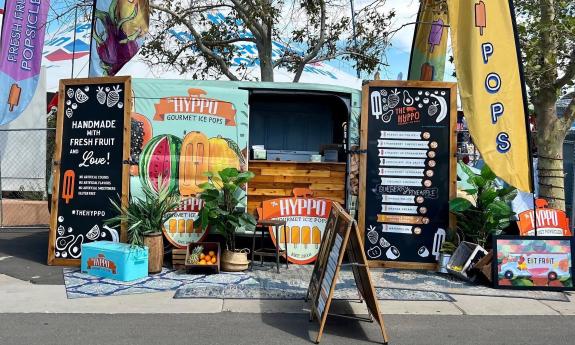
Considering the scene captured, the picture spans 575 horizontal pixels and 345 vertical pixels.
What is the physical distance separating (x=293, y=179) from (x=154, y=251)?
246 cm

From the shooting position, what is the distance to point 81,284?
6.83m

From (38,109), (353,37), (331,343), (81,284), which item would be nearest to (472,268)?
(331,343)

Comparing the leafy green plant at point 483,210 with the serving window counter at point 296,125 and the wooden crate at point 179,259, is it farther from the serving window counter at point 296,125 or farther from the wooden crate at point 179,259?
the wooden crate at point 179,259

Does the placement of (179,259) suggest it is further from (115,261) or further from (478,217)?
(478,217)

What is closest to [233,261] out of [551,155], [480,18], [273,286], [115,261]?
[273,286]

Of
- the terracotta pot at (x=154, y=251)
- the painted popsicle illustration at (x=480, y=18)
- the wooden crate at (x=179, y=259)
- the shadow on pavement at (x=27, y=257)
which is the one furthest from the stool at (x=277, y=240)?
the painted popsicle illustration at (x=480, y=18)

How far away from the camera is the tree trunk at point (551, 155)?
912 cm

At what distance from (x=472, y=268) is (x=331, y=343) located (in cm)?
319

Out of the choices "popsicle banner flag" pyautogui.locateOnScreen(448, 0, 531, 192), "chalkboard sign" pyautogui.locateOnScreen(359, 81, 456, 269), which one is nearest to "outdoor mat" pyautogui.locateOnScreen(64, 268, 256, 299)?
"chalkboard sign" pyautogui.locateOnScreen(359, 81, 456, 269)

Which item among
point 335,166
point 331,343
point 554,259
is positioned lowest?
point 331,343

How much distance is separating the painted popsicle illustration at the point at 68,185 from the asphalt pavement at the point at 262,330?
9.10ft

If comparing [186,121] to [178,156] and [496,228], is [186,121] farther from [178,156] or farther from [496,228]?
[496,228]

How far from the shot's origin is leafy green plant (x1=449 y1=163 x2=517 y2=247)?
7473 mm

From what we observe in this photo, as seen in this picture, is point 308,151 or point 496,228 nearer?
point 496,228
